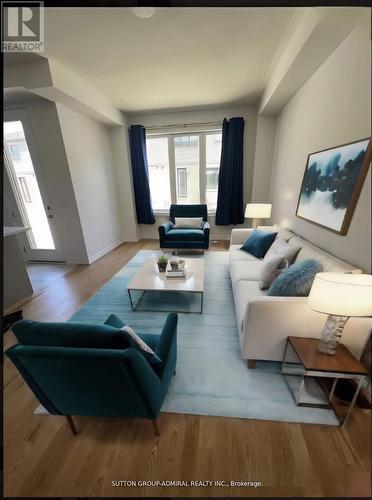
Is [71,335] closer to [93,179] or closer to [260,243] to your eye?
[260,243]

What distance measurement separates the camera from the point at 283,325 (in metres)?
1.28

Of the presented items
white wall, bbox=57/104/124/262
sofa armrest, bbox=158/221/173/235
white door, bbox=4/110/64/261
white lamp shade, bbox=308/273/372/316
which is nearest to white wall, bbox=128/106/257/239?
white wall, bbox=57/104/124/262

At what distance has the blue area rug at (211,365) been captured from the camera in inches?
47.0

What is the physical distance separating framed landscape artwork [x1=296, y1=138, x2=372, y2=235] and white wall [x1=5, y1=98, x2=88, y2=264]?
334 cm

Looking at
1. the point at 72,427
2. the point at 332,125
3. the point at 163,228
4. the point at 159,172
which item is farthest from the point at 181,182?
the point at 72,427

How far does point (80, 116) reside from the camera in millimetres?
3156

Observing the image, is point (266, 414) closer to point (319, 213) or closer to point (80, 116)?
point (319, 213)

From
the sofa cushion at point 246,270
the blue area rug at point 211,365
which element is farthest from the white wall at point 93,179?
the sofa cushion at point 246,270

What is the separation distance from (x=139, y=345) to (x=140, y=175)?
13.2 feet

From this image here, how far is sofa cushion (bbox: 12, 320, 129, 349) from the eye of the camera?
80cm

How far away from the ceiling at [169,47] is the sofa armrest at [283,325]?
2.32 metres

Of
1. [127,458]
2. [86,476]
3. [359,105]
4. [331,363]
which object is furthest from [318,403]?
[359,105]

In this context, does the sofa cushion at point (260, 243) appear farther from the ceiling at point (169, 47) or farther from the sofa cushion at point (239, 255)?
the ceiling at point (169, 47)

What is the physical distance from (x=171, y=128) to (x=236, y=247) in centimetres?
293
